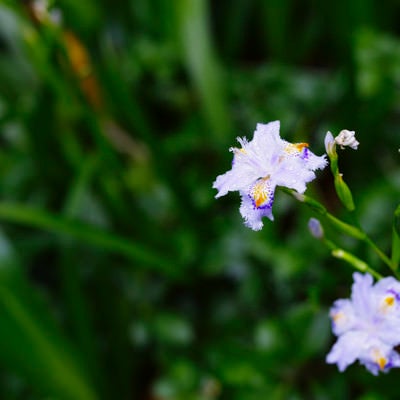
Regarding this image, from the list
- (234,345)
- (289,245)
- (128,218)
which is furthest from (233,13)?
(234,345)

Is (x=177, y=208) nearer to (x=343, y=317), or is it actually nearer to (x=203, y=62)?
(x=203, y=62)

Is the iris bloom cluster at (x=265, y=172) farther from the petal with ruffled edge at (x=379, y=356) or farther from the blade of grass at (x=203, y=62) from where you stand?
the blade of grass at (x=203, y=62)

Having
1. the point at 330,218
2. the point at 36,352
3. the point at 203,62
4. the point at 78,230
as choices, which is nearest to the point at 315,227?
the point at 330,218

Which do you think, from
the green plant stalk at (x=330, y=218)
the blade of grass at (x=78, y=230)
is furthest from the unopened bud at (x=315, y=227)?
the blade of grass at (x=78, y=230)

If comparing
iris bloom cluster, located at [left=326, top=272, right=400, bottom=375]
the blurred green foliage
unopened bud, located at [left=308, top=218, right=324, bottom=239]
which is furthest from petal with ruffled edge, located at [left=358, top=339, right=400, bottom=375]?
the blurred green foliage

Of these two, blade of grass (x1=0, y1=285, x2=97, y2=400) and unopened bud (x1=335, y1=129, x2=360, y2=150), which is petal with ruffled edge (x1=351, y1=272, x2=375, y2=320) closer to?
unopened bud (x1=335, y1=129, x2=360, y2=150)
